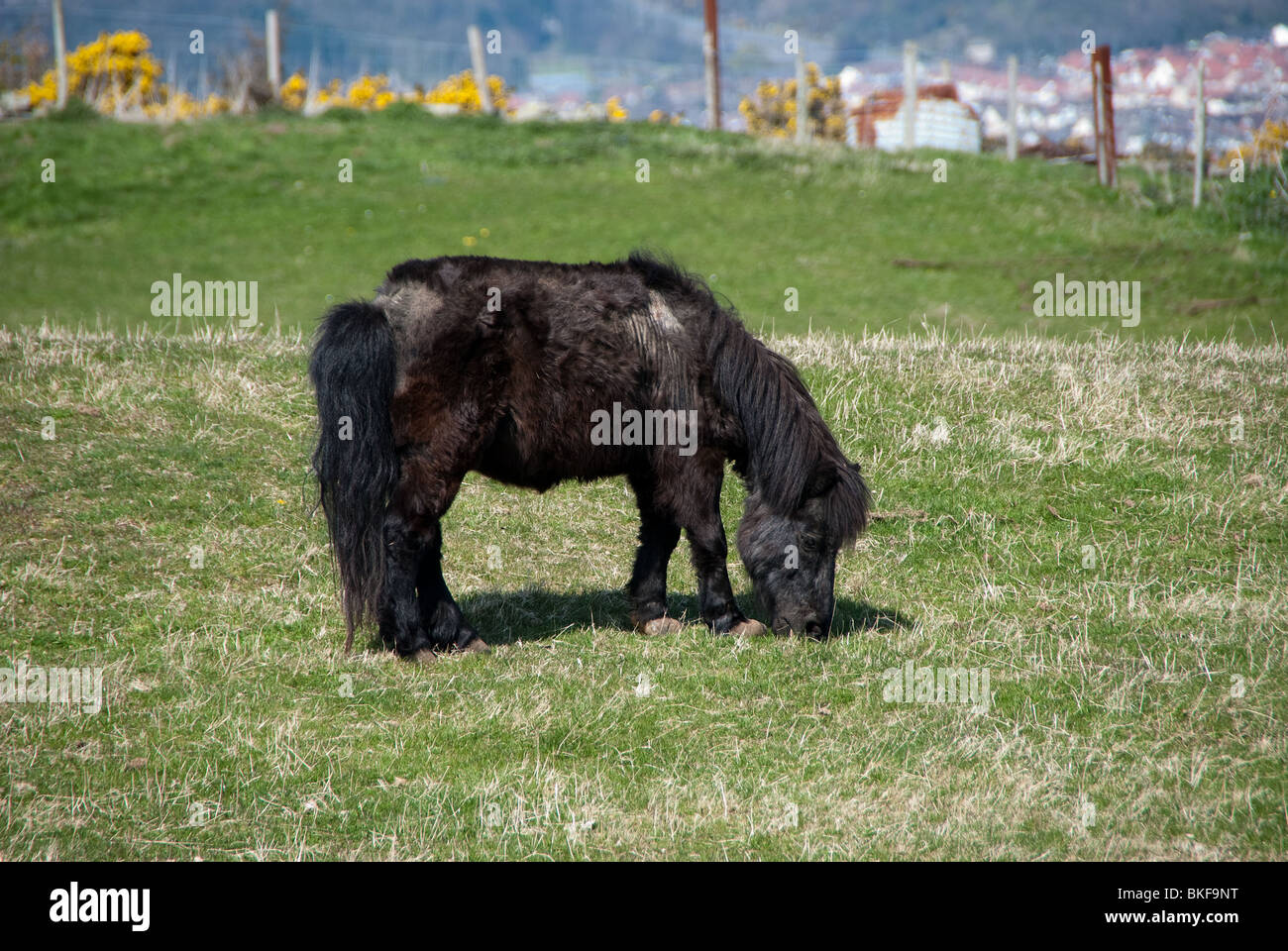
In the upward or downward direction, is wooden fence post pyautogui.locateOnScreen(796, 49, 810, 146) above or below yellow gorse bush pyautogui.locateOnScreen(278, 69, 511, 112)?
below

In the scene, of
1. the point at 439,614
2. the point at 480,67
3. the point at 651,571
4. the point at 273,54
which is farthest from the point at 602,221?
the point at 439,614

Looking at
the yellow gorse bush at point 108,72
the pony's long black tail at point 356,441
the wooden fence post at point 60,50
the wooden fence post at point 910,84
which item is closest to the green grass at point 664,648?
the pony's long black tail at point 356,441

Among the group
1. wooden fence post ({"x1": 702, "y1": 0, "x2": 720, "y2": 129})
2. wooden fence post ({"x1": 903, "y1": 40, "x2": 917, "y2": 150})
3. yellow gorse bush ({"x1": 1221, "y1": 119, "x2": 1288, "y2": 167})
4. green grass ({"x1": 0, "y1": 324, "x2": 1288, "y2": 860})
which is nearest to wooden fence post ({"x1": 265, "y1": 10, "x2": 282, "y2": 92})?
wooden fence post ({"x1": 702, "y1": 0, "x2": 720, "y2": 129})

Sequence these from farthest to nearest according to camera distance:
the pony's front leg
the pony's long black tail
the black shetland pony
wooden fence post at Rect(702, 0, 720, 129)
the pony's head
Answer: wooden fence post at Rect(702, 0, 720, 129), the pony's front leg, the pony's head, the black shetland pony, the pony's long black tail

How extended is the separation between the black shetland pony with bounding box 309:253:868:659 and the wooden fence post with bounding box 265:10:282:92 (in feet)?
84.6

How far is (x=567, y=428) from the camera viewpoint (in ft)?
21.7

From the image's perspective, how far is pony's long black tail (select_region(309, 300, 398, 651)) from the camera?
20.3 ft

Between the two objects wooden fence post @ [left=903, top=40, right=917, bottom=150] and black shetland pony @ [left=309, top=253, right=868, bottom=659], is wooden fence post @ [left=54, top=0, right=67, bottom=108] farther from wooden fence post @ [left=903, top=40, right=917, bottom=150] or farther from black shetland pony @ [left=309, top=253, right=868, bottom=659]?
black shetland pony @ [left=309, top=253, right=868, bottom=659]

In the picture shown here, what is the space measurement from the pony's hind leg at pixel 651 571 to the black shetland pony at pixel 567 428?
0.01 meters

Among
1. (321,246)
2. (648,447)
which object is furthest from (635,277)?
(321,246)

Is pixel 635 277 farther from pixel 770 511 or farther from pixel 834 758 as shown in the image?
pixel 834 758

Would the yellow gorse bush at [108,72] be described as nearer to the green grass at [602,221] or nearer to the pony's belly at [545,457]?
the green grass at [602,221]

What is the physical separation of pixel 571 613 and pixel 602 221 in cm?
1504

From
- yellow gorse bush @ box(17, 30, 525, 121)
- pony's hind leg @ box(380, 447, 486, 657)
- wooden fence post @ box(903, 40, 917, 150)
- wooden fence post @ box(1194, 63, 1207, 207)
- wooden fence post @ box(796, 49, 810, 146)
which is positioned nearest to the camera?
pony's hind leg @ box(380, 447, 486, 657)
